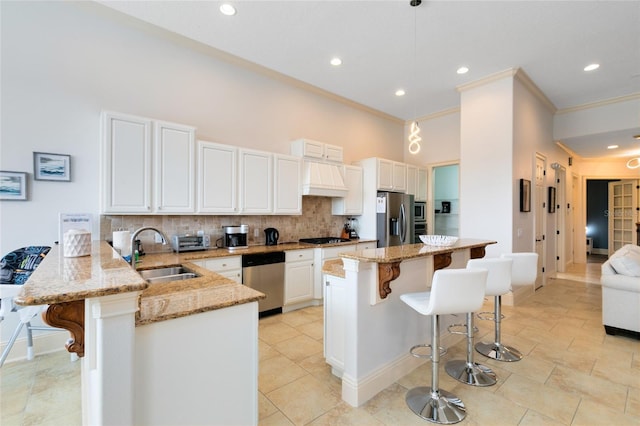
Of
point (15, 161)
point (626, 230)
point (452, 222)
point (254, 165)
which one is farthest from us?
point (626, 230)

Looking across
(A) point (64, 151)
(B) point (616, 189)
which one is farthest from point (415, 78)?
(B) point (616, 189)

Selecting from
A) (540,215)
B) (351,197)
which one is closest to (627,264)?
(540,215)

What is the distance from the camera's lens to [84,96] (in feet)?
9.93

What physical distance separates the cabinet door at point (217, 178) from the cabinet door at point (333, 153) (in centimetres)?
157

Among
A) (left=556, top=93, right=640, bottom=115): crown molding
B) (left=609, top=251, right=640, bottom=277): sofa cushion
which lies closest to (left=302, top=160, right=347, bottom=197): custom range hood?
(left=609, top=251, right=640, bottom=277): sofa cushion

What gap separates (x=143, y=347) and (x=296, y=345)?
200 centimetres

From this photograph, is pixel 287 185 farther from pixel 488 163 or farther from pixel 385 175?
pixel 488 163

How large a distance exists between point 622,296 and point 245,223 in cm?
452

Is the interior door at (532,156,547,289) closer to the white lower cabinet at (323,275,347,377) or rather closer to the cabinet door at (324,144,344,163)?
the cabinet door at (324,144,344,163)

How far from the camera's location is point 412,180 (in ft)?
19.5

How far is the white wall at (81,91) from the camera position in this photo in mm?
2707

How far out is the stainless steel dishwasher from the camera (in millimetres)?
3592

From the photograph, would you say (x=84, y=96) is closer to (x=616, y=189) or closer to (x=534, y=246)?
(x=534, y=246)

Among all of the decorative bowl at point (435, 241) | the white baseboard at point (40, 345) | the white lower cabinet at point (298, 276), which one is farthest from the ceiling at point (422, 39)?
the white baseboard at point (40, 345)
